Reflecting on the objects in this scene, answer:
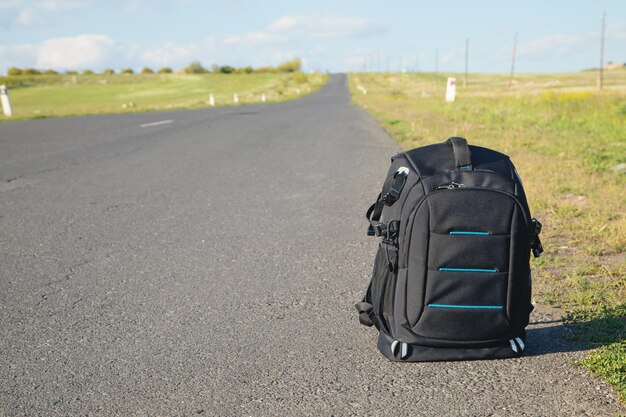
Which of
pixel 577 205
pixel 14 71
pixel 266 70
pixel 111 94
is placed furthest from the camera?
pixel 266 70

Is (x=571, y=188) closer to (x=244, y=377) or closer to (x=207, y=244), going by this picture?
(x=207, y=244)

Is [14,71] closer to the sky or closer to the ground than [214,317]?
closer to the sky

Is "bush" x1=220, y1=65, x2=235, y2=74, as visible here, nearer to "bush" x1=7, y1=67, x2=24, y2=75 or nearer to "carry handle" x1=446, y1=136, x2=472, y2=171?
"bush" x1=7, y1=67, x2=24, y2=75

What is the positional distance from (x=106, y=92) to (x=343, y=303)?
5850 centimetres

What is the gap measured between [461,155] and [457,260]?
0.51 meters

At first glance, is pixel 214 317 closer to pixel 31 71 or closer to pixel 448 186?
pixel 448 186

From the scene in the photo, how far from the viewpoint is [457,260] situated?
2596 mm

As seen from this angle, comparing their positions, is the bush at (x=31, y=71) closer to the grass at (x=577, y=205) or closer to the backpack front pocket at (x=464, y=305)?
the grass at (x=577, y=205)

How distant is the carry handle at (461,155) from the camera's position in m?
2.69

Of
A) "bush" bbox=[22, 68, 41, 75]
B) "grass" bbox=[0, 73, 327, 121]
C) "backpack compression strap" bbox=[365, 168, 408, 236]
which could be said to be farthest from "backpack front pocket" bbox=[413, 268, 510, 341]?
"bush" bbox=[22, 68, 41, 75]

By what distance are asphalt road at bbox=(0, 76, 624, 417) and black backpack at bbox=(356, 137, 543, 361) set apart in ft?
0.44

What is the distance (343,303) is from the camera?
11.2 feet

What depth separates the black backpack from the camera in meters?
2.59

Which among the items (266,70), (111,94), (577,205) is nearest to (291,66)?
(266,70)
